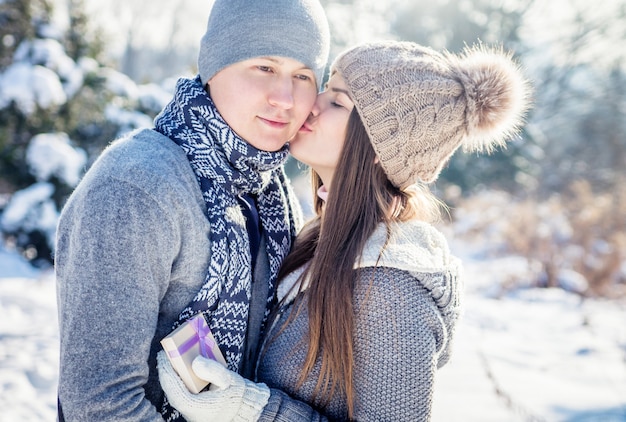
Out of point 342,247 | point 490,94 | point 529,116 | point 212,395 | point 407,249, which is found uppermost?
point 529,116

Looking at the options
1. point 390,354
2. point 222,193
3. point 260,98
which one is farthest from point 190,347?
point 260,98

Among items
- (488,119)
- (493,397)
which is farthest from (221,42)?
(493,397)

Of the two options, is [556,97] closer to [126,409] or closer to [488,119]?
[488,119]

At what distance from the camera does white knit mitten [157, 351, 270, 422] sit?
1.48m

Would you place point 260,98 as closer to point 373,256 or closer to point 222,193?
point 222,193

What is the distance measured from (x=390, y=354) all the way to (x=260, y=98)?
3.30 ft

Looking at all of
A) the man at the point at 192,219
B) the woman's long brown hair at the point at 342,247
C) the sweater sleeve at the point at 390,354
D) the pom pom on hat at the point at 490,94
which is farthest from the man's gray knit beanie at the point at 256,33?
the sweater sleeve at the point at 390,354

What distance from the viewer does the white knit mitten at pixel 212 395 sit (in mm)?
1479

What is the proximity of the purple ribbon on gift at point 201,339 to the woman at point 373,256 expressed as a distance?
6 centimetres

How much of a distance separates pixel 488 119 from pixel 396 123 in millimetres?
416

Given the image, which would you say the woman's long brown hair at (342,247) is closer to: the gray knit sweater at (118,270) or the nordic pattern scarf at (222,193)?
the nordic pattern scarf at (222,193)

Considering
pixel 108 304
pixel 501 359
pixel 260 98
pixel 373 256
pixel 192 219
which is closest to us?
pixel 108 304

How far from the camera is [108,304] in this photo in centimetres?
138

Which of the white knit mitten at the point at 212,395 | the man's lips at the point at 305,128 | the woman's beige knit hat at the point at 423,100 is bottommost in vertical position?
the white knit mitten at the point at 212,395
